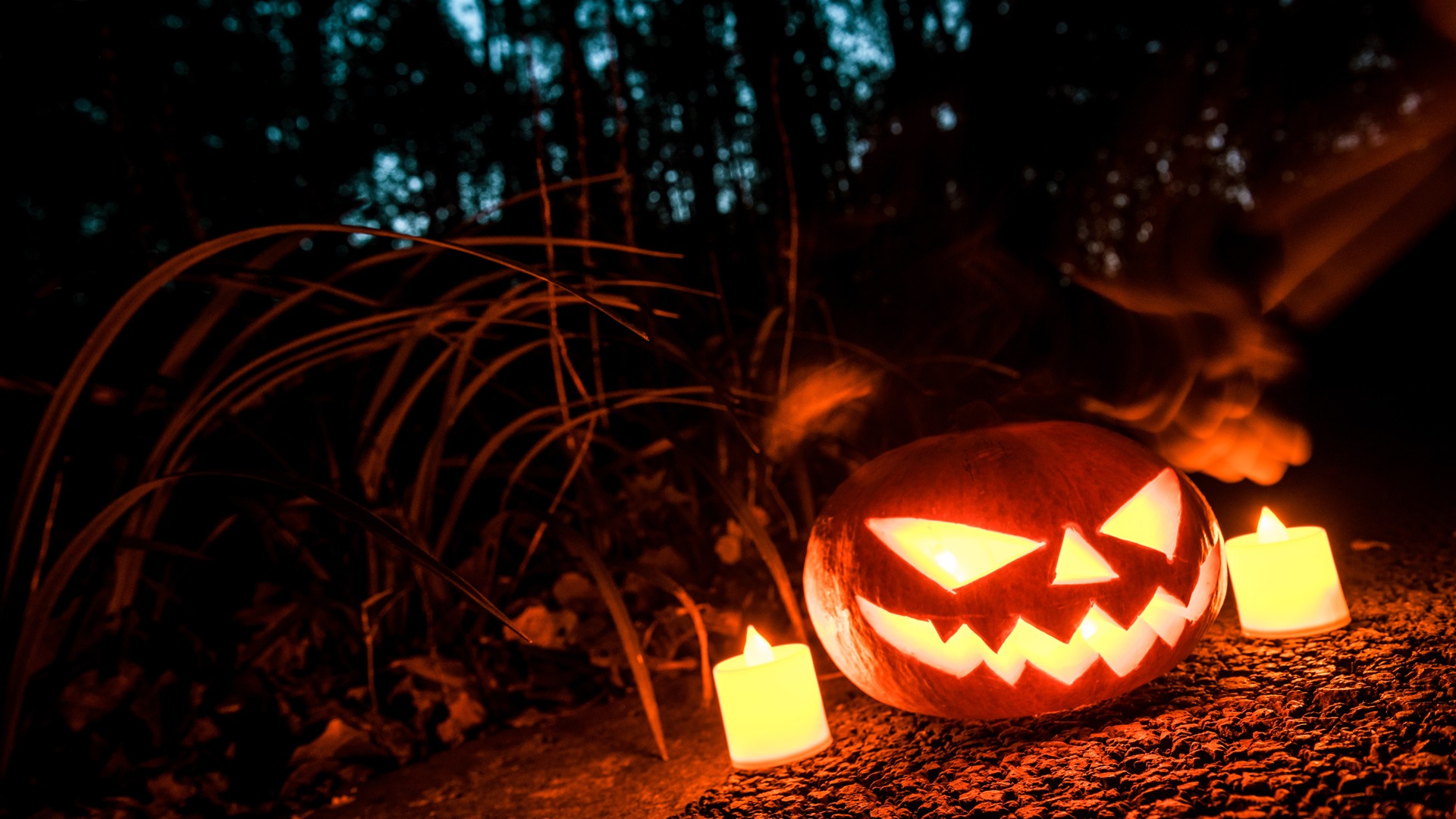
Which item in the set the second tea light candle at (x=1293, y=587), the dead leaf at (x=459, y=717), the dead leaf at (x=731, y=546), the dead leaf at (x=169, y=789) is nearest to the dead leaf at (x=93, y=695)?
the dead leaf at (x=169, y=789)

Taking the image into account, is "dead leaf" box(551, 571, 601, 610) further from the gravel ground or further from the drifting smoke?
the drifting smoke

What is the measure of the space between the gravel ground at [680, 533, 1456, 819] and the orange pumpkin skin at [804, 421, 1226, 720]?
2.5 inches

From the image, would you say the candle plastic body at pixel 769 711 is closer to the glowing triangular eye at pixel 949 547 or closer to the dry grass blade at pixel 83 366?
the glowing triangular eye at pixel 949 547

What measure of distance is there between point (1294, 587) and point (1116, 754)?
509 mm

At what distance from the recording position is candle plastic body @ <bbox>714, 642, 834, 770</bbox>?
3.98 ft

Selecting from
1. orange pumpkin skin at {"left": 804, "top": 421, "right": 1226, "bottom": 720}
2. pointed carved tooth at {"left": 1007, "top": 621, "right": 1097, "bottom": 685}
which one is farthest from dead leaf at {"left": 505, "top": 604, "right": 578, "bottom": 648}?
pointed carved tooth at {"left": 1007, "top": 621, "right": 1097, "bottom": 685}

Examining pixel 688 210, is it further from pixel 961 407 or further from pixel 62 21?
pixel 62 21

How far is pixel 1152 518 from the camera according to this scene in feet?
4.06

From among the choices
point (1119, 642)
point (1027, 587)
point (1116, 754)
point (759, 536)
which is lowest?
point (1116, 754)

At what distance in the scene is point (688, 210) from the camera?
3166 mm

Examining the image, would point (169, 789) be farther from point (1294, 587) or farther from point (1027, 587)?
point (1294, 587)

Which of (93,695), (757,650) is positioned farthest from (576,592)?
(93,695)

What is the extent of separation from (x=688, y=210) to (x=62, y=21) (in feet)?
16.1

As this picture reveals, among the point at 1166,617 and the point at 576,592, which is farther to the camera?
the point at 576,592
